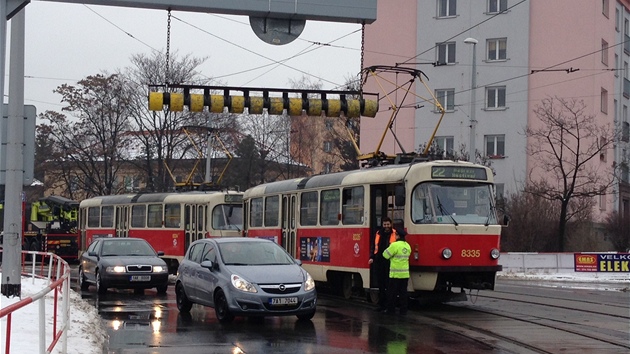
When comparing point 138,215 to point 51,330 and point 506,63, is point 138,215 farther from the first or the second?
point 51,330

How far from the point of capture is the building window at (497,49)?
51312 millimetres

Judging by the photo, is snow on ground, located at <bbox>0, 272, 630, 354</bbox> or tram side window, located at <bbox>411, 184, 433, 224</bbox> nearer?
snow on ground, located at <bbox>0, 272, 630, 354</bbox>

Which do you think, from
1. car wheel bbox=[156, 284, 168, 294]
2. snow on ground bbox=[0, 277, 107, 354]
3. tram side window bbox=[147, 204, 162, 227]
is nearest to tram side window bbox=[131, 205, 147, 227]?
tram side window bbox=[147, 204, 162, 227]

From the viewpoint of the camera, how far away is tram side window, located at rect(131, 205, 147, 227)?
121 ft

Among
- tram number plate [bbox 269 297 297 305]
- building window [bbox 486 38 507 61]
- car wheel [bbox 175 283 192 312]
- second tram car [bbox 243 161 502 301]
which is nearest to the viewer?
tram number plate [bbox 269 297 297 305]

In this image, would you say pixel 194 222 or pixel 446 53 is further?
pixel 446 53

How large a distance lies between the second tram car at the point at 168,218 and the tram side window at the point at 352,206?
974 cm

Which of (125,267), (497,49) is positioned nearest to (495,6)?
(497,49)

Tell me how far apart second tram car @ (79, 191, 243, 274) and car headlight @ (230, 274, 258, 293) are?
15.1 m

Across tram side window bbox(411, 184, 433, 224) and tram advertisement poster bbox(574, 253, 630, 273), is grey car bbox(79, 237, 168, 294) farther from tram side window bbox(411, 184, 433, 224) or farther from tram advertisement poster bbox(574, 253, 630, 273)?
tram advertisement poster bbox(574, 253, 630, 273)

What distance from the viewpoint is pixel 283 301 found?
1542cm

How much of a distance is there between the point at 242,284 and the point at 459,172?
227 inches

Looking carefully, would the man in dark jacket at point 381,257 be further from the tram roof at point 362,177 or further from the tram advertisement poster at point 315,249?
the tram advertisement poster at point 315,249

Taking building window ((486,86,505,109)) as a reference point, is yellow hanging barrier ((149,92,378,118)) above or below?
below
